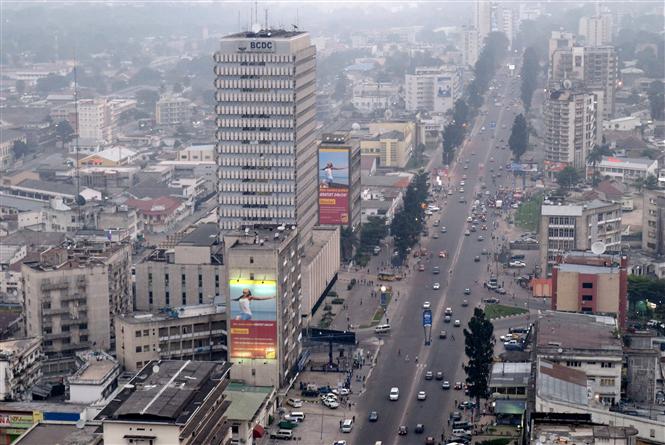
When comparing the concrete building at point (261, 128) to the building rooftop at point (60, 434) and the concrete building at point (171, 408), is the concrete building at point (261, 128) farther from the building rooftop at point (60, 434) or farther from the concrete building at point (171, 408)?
the concrete building at point (171, 408)

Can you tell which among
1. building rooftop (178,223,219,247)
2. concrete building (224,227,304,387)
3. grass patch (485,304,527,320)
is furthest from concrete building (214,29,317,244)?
concrete building (224,227,304,387)

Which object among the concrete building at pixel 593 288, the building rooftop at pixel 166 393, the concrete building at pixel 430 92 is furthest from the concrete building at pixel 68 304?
the concrete building at pixel 430 92

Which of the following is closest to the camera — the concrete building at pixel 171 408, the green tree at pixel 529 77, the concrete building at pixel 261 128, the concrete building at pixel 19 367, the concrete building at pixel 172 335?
the concrete building at pixel 171 408

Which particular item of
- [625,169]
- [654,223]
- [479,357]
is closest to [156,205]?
[654,223]

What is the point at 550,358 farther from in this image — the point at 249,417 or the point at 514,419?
the point at 249,417

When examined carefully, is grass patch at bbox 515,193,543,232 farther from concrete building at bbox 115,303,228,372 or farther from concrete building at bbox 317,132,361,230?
concrete building at bbox 115,303,228,372

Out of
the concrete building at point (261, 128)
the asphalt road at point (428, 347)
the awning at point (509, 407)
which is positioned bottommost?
the asphalt road at point (428, 347)

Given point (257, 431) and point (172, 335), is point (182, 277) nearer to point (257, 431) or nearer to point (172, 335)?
point (172, 335)

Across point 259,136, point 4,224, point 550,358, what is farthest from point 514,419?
point 4,224
